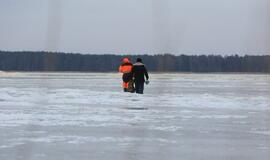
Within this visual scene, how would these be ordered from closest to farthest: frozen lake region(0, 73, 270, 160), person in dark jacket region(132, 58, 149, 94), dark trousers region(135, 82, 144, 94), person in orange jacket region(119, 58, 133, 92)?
frozen lake region(0, 73, 270, 160) < person in dark jacket region(132, 58, 149, 94) < dark trousers region(135, 82, 144, 94) < person in orange jacket region(119, 58, 133, 92)

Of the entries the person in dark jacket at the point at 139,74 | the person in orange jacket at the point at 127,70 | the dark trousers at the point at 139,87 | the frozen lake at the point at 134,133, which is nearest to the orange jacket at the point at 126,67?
the person in orange jacket at the point at 127,70

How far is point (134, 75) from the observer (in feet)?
63.2

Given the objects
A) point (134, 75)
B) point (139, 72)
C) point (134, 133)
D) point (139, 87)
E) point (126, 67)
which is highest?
point (126, 67)

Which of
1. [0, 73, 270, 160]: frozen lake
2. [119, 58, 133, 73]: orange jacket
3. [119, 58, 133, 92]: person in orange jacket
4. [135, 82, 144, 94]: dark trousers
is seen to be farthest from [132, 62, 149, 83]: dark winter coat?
[0, 73, 270, 160]: frozen lake

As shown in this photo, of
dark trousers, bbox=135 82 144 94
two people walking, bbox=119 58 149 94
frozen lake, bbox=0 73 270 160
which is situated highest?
two people walking, bbox=119 58 149 94

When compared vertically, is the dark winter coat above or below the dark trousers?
above

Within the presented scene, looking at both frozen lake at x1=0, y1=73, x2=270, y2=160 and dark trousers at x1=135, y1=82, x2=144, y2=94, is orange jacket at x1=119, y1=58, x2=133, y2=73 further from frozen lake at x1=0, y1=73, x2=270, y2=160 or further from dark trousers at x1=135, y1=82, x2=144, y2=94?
frozen lake at x1=0, y1=73, x2=270, y2=160

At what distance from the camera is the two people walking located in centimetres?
1898

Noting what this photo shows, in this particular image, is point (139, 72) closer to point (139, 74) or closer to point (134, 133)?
point (139, 74)

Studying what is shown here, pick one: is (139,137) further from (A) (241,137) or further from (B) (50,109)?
(B) (50,109)

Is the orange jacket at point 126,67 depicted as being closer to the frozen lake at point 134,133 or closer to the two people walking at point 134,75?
the two people walking at point 134,75

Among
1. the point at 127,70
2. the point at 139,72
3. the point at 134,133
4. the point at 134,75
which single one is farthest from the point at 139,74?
the point at 134,133

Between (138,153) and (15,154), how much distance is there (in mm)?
1593

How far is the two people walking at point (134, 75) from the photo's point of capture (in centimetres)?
1898
